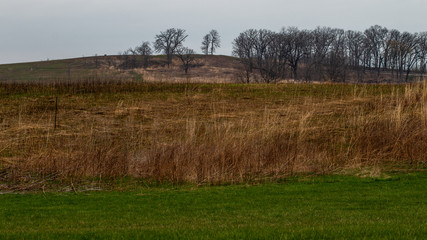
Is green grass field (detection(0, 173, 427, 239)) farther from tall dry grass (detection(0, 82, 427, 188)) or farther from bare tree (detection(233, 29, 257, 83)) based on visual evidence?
bare tree (detection(233, 29, 257, 83))

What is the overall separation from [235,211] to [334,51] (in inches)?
2981

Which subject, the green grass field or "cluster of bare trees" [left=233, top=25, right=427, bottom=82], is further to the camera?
"cluster of bare trees" [left=233, top=25, right=427, bottom=82]

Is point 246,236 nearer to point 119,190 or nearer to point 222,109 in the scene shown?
point 119,190

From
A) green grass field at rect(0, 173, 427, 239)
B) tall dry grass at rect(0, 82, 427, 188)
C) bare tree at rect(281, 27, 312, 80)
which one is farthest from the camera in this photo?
bare tree at rect(281, 27, 312, 80)

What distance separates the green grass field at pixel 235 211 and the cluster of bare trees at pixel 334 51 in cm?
5789

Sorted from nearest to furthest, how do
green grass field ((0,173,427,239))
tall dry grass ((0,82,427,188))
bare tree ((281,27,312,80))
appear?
green grass field ((0,173,427,239)), tall dry grass ((0,82,427,188)), bare tree ((281,27,312,80))

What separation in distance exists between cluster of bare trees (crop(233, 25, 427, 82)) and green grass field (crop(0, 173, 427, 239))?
5789 cm

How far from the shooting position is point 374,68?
90.1 metres

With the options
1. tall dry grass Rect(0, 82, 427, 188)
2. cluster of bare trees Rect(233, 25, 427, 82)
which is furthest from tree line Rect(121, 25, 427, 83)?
tall dry grass Rect(0, 82, 427, 188)

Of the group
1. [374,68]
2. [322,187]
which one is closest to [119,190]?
[322,187]

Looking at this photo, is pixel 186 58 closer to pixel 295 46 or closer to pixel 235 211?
pixel 295 46

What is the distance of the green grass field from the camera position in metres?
6.06

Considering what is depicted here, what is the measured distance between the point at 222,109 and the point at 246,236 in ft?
62.0

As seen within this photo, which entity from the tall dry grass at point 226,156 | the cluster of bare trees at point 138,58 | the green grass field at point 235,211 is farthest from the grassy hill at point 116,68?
the green grass field at point 235,211
